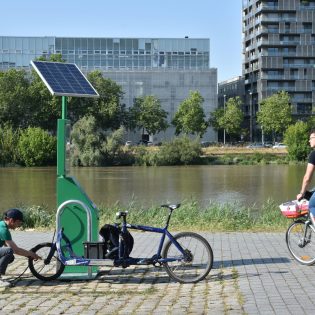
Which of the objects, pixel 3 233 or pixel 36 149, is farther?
pixel 36 149

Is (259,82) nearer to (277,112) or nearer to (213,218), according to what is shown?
(277,112)

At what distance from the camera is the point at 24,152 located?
225ft

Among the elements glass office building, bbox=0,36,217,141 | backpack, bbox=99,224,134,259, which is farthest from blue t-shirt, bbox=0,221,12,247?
glass office building, bbox=0,36,217,141

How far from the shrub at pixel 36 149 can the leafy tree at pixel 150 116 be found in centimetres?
2043

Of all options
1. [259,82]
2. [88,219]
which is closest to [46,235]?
[88,219]

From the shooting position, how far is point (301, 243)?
823 centimetres

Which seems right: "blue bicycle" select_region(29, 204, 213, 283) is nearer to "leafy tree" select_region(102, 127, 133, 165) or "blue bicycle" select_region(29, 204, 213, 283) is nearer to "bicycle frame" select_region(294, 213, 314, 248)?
"bicycle frame" select_region(294, 213, 314, 248)

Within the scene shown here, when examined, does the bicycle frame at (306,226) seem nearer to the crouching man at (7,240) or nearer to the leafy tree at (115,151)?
the crouching man at (7,240)

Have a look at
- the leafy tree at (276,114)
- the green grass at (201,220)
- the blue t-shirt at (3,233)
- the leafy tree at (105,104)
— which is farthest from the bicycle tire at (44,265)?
the leafy tree at (276,114)

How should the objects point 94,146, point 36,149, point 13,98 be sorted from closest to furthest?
point 94,146, point 36,149, point 13,98

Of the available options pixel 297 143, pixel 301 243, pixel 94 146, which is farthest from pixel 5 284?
pixel 297 143

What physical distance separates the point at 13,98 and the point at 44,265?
74.5m

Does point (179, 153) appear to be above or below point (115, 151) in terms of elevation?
below

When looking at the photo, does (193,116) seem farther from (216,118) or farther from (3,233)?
(3,233)
